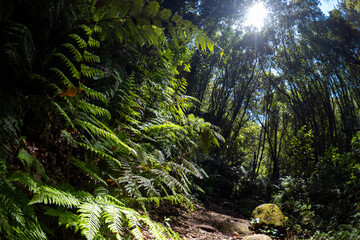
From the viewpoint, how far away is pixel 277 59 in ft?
42.4

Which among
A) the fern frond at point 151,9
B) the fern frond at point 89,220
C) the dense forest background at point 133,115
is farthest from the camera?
the fern frond at point 151,9

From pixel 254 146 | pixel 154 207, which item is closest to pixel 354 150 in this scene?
pixel 154 207

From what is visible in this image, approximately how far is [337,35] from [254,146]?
40.4ft

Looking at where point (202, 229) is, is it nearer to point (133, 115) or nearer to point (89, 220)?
point (133, 115)

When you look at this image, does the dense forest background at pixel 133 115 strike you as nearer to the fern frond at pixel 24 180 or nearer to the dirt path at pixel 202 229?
the fern frond at pixel 24 180

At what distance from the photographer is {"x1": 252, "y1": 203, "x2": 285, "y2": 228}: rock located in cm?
470

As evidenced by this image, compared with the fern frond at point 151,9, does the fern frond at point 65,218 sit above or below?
below

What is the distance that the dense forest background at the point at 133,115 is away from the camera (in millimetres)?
1272

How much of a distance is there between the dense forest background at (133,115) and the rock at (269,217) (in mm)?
332

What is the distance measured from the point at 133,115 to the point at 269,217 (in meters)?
4.28

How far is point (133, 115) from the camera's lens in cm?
290

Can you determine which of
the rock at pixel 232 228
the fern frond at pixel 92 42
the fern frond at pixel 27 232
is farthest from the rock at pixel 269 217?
the fern frond at pixel 92 42

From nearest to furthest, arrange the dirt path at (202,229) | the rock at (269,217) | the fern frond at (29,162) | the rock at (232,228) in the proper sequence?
the fern frond at (29,162) → the dirt path at (202,229) → the rock at (232,228) → the rock at (269,217)

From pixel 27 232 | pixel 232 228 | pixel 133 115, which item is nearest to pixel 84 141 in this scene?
pixel 27 232
